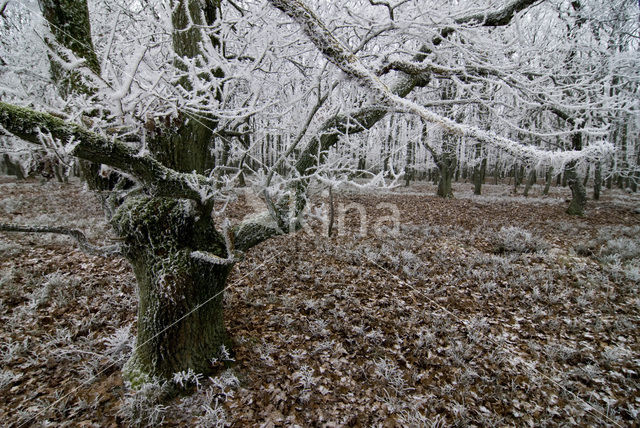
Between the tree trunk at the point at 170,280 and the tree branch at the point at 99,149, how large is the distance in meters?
0.65

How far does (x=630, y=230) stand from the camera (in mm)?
9422

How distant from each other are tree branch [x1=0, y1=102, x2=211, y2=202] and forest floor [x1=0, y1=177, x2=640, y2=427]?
1.86 metres

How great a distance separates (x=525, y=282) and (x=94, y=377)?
769cm

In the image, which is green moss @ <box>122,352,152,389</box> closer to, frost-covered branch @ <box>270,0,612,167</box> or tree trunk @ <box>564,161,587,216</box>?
frost-covered branch @ <box>270,0,612,167</box>

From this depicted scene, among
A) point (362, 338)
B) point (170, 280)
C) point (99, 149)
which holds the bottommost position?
point (362, 338)

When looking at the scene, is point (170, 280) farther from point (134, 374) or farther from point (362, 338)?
point (362, 338)

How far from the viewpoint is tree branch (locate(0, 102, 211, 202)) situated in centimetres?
172

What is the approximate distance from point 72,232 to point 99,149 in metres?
1.43

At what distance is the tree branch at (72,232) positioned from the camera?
2408 millimetres

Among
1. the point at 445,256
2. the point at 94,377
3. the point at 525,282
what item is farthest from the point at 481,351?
the point at 94,377

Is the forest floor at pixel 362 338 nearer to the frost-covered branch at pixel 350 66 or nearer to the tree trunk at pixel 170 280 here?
the tree trunk at pixel 170 280

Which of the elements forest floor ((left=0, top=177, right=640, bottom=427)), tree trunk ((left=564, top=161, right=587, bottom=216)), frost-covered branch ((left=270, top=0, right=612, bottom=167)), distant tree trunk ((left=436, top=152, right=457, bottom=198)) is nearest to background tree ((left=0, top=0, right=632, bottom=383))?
forest floor ((left=0, top=177, right=640, bottom=427))

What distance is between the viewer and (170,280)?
3115 millimetres

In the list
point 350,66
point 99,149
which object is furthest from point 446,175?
point 99,149
